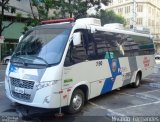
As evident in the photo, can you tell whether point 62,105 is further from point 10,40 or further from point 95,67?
point 10,40

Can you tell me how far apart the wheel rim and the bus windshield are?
4.45ft

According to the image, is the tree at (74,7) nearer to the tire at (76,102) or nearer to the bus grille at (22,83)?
the tire at (76,102)

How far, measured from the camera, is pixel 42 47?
26.2 feet

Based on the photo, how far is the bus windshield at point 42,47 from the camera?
766 cm

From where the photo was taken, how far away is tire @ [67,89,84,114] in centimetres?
812

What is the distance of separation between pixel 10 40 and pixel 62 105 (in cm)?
2692

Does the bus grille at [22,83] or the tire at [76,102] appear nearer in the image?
the bus grille at [22,83]

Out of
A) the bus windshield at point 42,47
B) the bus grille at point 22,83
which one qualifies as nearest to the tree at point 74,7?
the bus windshield at point 42,47

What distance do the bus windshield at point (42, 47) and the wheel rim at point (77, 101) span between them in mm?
1357

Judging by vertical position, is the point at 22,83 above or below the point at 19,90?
above

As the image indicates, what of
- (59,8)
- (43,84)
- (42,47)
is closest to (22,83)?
(43,84)

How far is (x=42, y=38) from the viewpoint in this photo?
8.33 meters

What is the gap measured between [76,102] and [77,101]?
0.18 ft

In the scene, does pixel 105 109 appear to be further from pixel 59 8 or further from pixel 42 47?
pixel 59 8
